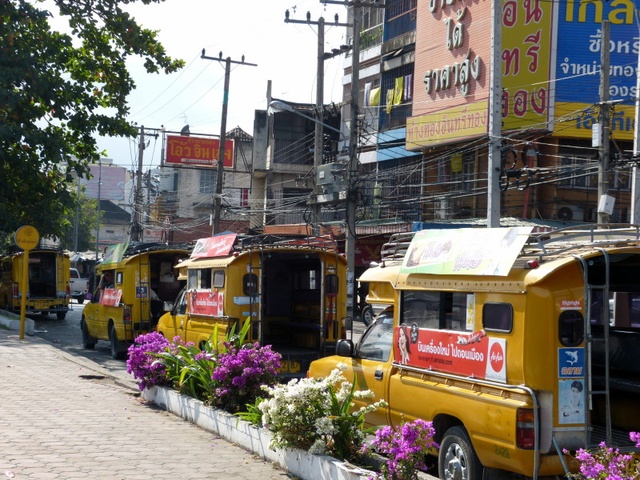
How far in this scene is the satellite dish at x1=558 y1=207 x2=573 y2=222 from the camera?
29859 millimetres

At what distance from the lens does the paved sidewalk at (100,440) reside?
8.27m

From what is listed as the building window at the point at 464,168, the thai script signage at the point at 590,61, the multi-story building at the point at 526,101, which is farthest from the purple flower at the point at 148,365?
the building window at the point at 464,168

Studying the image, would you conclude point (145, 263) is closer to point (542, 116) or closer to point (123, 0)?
point (123, 0)

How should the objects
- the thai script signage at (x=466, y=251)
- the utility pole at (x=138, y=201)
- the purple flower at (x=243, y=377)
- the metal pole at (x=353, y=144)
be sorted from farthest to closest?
the utility pole at (x=138, y=201) → the metal pole at (x=353, y=144) → the purple flower at (x=243, y=377) → the thai script signage at (x=466, y=251)

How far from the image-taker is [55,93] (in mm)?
23281

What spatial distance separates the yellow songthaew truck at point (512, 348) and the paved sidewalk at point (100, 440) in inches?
67.7

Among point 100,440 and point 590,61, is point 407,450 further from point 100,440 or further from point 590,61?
point 590,61

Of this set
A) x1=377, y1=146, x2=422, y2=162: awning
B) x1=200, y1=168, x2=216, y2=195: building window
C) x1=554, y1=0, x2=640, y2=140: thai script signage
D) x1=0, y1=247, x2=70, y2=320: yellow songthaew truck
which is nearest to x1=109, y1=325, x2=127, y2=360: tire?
x1=0, y1=247, x2=70, y2=320: yellow songthaew truck

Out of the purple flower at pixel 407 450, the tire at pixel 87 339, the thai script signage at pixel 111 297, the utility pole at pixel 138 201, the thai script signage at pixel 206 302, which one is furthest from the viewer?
the utility pole at pixel 138 201

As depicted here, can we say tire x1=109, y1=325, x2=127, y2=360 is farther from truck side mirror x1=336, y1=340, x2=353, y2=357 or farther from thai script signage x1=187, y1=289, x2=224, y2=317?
truck side mirror x1=336, y1=340, x2=353, y2=357

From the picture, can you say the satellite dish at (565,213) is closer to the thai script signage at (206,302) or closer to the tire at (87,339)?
the tire at (87,339)

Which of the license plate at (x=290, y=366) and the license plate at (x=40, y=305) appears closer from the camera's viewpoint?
the license plate at (x=290, y=366)

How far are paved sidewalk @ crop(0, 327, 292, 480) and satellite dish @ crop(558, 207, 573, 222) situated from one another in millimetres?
18995

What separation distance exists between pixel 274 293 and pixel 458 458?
25.9ft
